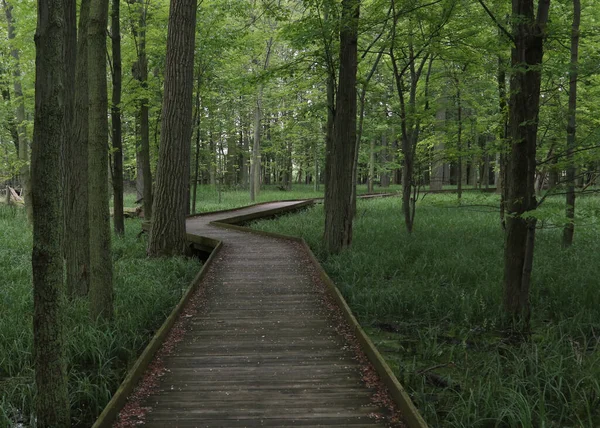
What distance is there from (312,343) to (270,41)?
71.9 feet

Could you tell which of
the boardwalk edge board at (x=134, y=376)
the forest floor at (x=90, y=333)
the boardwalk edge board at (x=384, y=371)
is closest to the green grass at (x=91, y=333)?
the forest floor at (x=90, y=333)

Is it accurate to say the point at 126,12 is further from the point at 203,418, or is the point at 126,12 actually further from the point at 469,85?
the point at 203,418

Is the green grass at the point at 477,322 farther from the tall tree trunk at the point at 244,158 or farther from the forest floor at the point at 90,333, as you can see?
the tall tree trunk at the point at 244,158

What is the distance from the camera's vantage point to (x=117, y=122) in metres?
12.8

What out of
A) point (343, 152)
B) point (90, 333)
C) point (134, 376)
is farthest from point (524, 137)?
point (90, 333)

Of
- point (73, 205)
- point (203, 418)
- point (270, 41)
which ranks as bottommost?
point (203, 418)

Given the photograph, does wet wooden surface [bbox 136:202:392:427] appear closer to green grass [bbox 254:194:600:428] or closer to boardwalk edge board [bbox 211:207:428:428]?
boardwalk edge board [bbox 211:207:428:428]

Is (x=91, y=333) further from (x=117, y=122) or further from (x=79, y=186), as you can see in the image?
(x=117, y=122)

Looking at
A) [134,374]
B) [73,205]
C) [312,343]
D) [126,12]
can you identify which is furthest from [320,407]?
[126,12]

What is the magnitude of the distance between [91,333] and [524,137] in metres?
5.82

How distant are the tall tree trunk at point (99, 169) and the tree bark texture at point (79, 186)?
152 cm

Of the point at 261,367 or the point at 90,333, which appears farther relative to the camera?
the point at 90,333

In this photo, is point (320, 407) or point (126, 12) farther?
point (126, 12)

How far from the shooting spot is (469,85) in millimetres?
14672
